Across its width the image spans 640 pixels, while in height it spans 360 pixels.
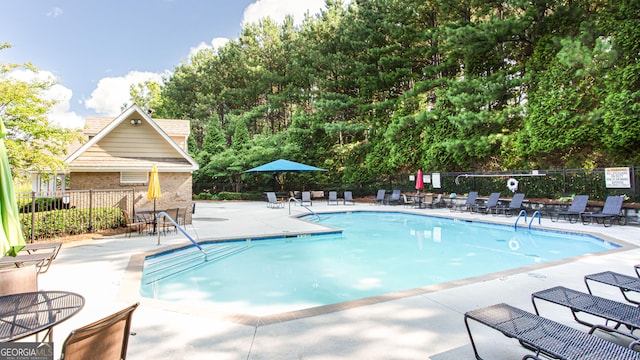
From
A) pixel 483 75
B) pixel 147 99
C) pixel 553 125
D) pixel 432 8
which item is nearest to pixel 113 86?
pixel 147 99

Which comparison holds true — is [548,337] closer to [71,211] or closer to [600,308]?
[600,308]

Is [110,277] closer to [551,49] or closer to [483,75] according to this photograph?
[551,49]

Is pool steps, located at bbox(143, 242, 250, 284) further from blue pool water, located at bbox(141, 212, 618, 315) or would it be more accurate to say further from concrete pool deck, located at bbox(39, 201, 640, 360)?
concrete pool deck, located at bbox(39, 201, 640, 360)

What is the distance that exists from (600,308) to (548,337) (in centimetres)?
94

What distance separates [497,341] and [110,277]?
5.95m

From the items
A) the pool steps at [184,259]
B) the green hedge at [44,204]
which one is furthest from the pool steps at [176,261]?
the green hedge at [44,204]

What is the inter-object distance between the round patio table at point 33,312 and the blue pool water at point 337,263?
2752 millimetres

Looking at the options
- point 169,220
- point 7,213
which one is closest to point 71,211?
point 169,220

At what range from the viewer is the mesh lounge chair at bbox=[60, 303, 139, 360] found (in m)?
1.96

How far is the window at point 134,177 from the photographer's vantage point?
12.8 meters

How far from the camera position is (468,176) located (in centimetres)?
1766

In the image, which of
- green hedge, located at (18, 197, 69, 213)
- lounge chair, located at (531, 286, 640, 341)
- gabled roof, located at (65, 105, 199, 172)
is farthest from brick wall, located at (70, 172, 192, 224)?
lounge chair, located at (531, 286, 640, 341)

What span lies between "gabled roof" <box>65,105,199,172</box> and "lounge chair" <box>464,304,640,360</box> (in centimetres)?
1249

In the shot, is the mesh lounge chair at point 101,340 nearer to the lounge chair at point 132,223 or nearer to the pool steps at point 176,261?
the pool steps at point 176,261
